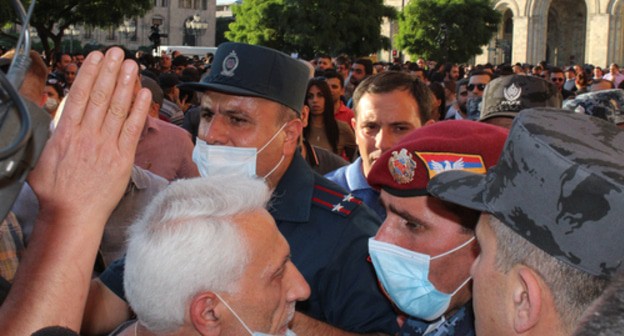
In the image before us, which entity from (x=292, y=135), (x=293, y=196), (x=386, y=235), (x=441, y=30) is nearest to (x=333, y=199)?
(x=293, y=196)

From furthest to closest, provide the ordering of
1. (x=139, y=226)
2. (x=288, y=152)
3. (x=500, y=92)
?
(x=500, y=92), (x=288, y=152), (x=139, y=226)

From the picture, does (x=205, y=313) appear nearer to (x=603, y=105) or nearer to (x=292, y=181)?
(x=292, y=181)

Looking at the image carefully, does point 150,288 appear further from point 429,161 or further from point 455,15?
point 455,15

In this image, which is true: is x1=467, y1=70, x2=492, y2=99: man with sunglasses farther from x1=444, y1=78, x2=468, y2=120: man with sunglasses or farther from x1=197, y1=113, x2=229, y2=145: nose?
x1=197, y1=113, x2=229, y2=145: nose

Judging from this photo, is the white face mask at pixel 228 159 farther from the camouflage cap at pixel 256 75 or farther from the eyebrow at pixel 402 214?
the eyebrow at pixel 402 214

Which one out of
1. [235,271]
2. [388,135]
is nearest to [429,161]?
[235,271]

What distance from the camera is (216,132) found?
3.69 meters

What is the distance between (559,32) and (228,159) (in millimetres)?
60110

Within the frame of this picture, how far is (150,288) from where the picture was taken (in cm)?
222

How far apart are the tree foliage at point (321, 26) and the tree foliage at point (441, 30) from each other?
197 centimetres

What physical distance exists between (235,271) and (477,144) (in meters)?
1.06

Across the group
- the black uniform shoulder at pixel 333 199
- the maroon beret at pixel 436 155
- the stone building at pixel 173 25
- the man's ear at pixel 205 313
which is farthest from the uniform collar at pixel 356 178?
the stone building at pixel 173 25

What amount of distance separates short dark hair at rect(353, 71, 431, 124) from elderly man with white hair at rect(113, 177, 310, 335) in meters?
2.04

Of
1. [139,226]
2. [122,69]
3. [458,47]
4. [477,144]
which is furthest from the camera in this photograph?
[458,47]
